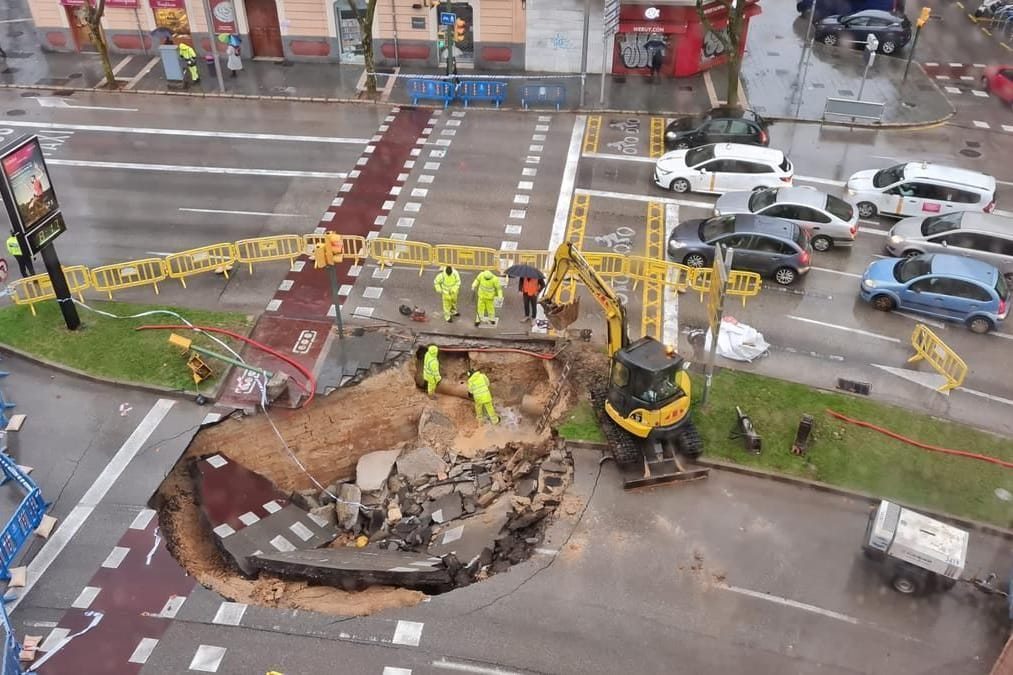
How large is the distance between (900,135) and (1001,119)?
505 cm

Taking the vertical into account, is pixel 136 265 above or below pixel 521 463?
above

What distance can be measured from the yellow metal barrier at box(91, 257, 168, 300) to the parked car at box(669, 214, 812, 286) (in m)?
14.6

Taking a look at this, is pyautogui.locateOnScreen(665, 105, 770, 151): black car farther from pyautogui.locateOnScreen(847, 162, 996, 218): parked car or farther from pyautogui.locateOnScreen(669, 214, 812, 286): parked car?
pyautogui.locateOnScreen(669, 214, 812, 286): parked car

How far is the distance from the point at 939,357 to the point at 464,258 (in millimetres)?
12707

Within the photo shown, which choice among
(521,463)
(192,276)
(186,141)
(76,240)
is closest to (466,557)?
(521,463)

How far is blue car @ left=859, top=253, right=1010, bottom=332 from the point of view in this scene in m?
22.1

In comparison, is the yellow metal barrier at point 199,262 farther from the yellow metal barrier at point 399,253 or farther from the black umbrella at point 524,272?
the black umbrella at point 524,272

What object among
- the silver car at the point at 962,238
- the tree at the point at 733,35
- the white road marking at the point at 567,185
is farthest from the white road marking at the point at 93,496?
the tree at the point at 733,35

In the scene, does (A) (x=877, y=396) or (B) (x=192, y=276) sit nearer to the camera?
(A) (x=877, y=396)

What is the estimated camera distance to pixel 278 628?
49.6 feet

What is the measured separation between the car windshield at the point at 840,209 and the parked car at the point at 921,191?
2.01 m

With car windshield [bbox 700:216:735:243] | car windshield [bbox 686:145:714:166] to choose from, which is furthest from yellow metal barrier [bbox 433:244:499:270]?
car windshield [bbox 686:145:714:166]

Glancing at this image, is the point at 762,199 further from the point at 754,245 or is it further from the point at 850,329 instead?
the point at 850,329

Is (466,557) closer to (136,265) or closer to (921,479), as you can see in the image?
(921,479)
